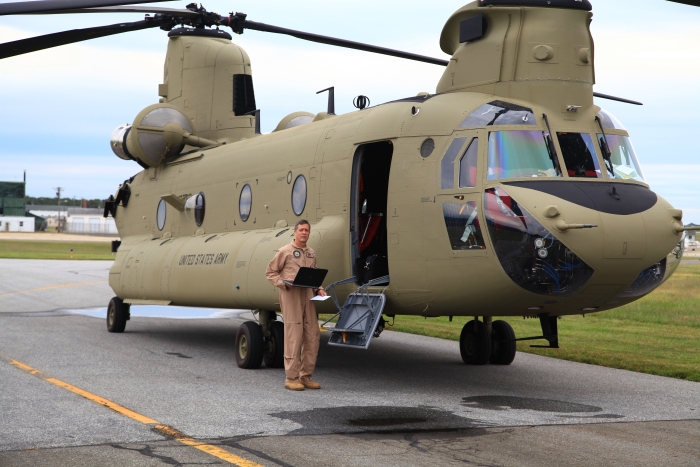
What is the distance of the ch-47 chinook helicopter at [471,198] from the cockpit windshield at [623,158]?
0.02m

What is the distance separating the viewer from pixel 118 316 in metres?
18.1

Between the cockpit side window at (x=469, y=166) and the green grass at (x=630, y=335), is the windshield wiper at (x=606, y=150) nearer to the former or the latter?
the cockpit side window at (x=469, y=166)

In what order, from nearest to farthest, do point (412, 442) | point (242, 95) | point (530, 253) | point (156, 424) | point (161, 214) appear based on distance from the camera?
point (412, 442), point (156, 424), point (530, 253), point (161, 214), point (242, 95)

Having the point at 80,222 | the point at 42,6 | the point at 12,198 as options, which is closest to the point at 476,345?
the point at 42,6

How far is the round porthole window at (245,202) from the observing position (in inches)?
575

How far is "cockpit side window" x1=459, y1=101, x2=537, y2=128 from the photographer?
34.2 ft

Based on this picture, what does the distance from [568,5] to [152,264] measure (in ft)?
30.7

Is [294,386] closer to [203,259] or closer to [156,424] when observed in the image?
[156,424]

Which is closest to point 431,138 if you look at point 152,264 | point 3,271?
point 152,264

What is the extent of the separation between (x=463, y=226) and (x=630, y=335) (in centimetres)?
931

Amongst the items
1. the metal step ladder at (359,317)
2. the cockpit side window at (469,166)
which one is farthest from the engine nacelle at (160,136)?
the cockpit side window at (469,166)

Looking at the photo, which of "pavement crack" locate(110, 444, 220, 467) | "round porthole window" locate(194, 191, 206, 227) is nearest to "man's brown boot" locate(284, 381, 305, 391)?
"pavement crack" locate(110, 444, 220, 467)

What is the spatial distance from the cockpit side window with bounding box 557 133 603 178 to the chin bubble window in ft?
3.15

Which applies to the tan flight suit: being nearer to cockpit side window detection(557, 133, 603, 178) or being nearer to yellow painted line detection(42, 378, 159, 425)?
yellow painted line detection(42, 378, 159, 425)
